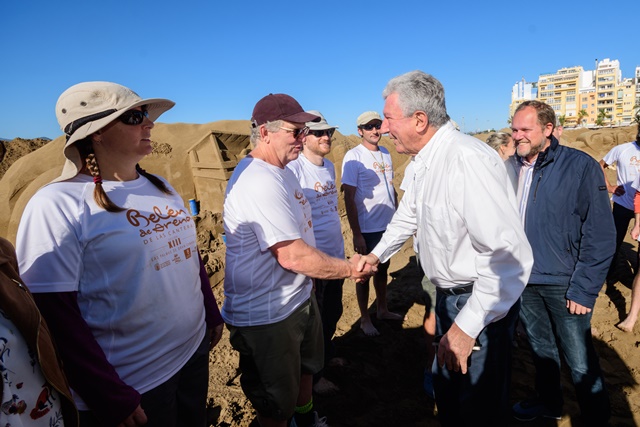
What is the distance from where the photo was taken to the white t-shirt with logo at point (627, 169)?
4.56 meters

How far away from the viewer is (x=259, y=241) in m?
2.01

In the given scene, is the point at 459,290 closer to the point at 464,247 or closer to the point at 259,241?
the point at 464,247

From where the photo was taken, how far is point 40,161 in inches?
367

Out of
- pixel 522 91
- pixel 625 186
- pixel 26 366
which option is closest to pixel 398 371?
pixel 26 366

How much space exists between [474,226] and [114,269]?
1.50 metres

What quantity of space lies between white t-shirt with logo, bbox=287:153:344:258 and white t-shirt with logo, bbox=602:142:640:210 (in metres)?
3.79

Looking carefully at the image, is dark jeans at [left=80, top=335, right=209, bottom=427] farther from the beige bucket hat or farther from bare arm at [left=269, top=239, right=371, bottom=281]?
the beige bucket hat

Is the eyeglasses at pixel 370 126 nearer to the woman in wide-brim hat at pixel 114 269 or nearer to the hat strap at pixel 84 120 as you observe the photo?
the woman in wide-brim hat at pixel 114 269

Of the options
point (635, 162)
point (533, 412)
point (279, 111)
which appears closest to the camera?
point (279, 111)

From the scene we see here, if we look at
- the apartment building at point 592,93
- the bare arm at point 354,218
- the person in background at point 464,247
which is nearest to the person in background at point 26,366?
the person in background at point 464,247

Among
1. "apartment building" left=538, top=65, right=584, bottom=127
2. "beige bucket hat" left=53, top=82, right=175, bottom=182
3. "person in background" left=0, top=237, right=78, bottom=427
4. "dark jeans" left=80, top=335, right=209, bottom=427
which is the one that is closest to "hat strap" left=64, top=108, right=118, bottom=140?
"beige bucket hat" left=53, top=82, right=175, bottom=182

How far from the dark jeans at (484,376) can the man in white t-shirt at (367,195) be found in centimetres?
198

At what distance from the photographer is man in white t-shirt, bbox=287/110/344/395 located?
10.7 feet

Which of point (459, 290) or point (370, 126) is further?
point (370, 126)
